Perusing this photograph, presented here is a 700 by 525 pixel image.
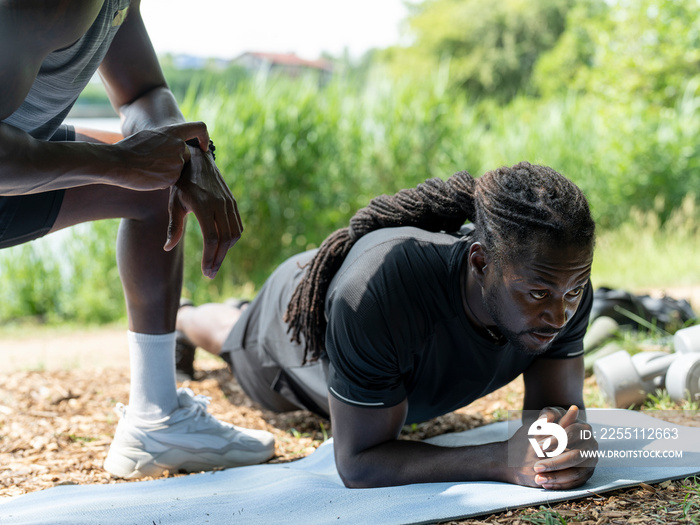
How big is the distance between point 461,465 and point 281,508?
Answer: 592 mm

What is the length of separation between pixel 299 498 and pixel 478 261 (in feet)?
3.16

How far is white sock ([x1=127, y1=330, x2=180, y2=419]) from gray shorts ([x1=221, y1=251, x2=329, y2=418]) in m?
0.51

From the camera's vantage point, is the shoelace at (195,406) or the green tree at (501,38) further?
the green tree at (501,38)

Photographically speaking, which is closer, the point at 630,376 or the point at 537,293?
the point at 537,293

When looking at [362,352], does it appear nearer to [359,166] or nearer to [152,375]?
[152,375]

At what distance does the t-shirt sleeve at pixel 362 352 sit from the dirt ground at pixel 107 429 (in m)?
0.49

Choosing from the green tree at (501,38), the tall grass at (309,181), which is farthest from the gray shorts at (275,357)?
the green tree at (501,38)

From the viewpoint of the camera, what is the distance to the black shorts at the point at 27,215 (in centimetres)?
241

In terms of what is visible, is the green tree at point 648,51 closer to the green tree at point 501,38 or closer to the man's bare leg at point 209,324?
the man's bare leg at point 209,324

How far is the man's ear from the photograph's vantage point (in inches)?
85.2

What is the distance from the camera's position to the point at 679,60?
13047 mm

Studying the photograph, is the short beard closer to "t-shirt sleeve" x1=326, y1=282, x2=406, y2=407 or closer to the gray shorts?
"t-shirt sleeve" x1=326, y1=282, x2=406, y2=407

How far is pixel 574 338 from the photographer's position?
8.21 ft

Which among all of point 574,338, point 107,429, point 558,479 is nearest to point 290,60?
point 107,429
